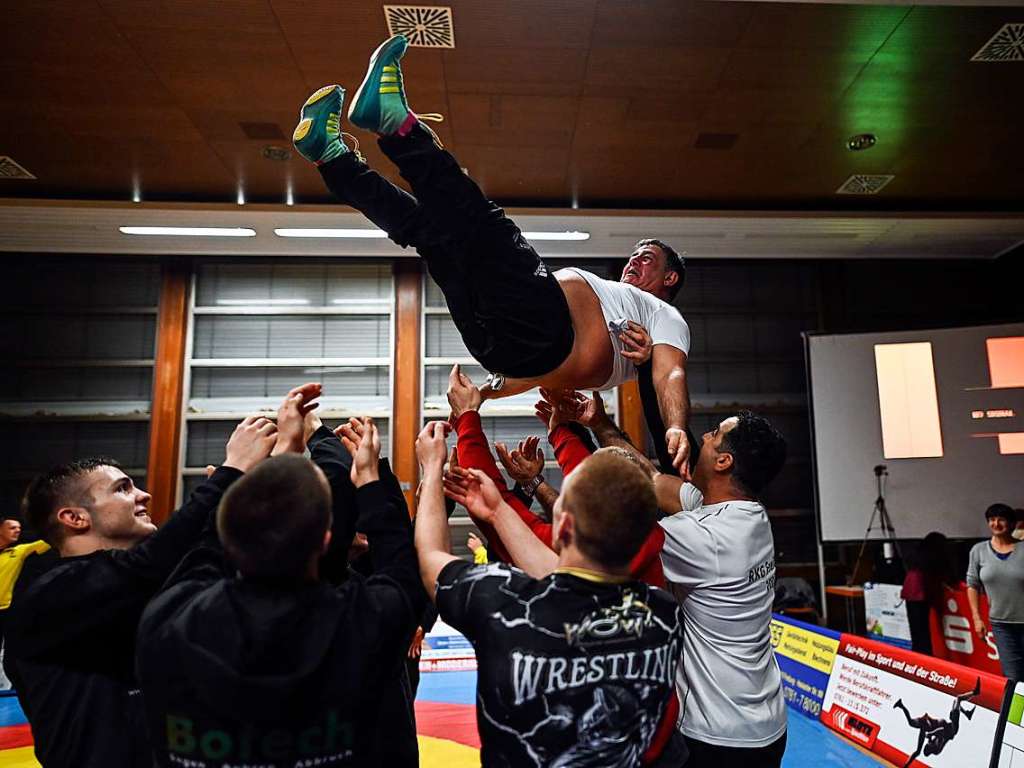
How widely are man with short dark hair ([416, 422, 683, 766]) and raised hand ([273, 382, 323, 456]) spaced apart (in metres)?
0.51

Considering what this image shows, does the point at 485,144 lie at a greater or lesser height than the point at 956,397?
greater

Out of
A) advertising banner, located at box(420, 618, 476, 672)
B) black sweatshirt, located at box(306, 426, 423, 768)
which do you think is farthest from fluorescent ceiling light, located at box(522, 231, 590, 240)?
black sweatshirt, located at box(306, 426, 423, 768)

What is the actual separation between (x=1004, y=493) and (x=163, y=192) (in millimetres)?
10128

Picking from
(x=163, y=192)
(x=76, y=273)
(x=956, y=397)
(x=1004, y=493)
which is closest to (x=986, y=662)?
(x=1004, y=493)

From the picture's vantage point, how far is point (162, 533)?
175 cm

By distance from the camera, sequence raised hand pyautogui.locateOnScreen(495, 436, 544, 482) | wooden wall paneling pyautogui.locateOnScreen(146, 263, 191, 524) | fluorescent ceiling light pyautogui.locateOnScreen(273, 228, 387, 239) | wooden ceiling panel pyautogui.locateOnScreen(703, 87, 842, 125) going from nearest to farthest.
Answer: raised hand pyautogui.locateOnScreen(495, 436, 544, 482) → wooden ceiling panel pyautogui.locateOnScreen(703, 87, 842, 125) → fluorescent ceiling light pyautogui.locateOnScreen(273, 228, 387, 239) → wooden wall paneling pyautogui.locateOnScreen(146, 263, 191, 524)

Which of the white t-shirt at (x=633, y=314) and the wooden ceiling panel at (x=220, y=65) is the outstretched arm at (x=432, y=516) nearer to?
the white t-shirt at (x=633, y=314)

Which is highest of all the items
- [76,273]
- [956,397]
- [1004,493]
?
[76,273]

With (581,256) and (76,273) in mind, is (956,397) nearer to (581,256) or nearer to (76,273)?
(581,256)

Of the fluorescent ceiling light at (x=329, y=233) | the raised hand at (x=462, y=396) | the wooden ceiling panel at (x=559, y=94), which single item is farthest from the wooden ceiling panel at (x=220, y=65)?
the raised hand at (x=462, y=396)

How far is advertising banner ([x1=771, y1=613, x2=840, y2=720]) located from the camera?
5.02m

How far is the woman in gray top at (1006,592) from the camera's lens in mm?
5031

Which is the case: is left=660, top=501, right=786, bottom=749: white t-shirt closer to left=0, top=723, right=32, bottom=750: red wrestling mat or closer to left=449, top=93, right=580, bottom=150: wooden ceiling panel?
left=0, top=723, right=32, bottom=750: red wrestling mat

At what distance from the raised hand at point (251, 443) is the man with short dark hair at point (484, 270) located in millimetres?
867
